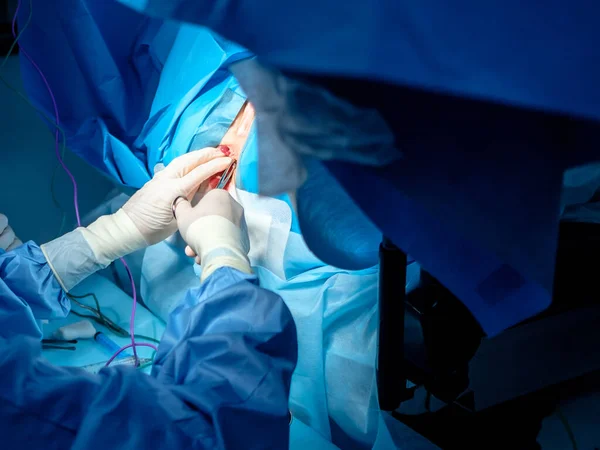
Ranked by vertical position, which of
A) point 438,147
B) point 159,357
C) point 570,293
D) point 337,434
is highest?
point 438,147

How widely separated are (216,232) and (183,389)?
46cm

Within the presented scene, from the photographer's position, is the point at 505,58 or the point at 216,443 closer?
the point at 505,58

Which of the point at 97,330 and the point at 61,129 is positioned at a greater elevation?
the point at 61,129

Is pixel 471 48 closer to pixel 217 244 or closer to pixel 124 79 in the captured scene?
pixel 217 244

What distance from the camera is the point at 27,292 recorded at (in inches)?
49.5

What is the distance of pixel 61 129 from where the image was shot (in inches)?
62.4

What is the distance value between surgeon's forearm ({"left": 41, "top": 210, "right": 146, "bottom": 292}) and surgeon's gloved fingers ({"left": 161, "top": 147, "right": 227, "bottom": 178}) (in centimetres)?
16

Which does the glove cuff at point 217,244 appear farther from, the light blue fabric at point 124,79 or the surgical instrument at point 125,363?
the light blue fabric at point 124,79

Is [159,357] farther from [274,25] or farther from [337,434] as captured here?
[274,25]

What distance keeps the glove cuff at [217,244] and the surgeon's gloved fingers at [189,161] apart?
0.81 ft

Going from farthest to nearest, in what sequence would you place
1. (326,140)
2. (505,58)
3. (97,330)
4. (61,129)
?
(61,129) < (97,330) < (326,140) < (505,58)

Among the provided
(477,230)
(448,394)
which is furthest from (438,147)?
(448,394)

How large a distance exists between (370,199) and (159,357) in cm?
57

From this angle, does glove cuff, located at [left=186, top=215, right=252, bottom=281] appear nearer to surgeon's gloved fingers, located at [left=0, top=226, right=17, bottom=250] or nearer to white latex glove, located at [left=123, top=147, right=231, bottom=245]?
white latex glove, located at [left=123, top=147, right=231, bottom=245]
